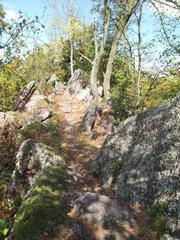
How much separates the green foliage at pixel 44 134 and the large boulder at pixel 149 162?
14.8ft

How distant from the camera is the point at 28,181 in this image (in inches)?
436

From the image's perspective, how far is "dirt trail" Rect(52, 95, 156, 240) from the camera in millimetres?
6555

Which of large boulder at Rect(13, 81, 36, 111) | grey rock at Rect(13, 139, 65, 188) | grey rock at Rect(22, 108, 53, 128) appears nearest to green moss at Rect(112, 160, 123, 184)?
grey rock at Rect(13, 139, 65, 188)

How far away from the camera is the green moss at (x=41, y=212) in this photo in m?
6.55

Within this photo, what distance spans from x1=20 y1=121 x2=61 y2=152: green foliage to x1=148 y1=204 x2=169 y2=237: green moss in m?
7.29

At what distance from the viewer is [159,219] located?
23.3 feet

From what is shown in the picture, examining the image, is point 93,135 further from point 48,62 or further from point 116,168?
point 48,62

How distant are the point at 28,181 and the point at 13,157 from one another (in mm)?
3017

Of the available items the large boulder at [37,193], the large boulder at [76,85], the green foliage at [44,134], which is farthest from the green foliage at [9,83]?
the large boulder at [37,193]

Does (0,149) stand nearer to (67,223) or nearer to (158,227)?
(67,223)

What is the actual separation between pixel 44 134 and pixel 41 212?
8854 mm

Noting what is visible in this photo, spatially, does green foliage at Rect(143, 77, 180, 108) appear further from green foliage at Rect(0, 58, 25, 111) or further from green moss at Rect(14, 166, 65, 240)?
green moss at Rect(14, 166, 65, 240)

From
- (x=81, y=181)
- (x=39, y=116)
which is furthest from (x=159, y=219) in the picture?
(x=39, y=116)

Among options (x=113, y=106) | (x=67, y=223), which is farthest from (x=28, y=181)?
(x=113, y=106)
